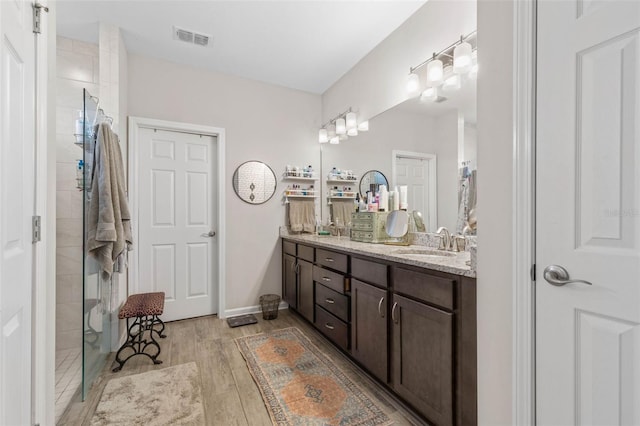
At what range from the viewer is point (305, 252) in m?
2.84

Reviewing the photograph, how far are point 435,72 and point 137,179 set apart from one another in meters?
2.86

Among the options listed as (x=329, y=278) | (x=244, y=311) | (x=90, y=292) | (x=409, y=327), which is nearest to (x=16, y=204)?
(x=90, y=292)

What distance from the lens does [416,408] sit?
1.52m

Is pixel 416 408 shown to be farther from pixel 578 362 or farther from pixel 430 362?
pixel 578 362

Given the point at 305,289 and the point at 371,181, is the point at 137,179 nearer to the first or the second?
the point at 305,289

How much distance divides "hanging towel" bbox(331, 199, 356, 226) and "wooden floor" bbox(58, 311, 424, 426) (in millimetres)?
1172

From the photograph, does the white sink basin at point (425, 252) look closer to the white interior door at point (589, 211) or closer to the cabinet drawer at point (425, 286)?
the cabinet drawer at point (425, 286)

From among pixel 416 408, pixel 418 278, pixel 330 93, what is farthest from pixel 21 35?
pixel 330 93

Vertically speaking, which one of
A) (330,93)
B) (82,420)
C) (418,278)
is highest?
(330,93)

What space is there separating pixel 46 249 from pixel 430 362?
1.80 meters

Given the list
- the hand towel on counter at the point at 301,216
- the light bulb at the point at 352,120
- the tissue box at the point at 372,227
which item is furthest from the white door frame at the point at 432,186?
→ the hand towel on counter at the point at 301,216

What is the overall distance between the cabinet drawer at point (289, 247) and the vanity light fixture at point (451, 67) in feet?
6.27

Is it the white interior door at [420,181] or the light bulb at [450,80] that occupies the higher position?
the light bulb at [450,80]

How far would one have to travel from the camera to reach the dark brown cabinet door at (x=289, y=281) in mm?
3094
